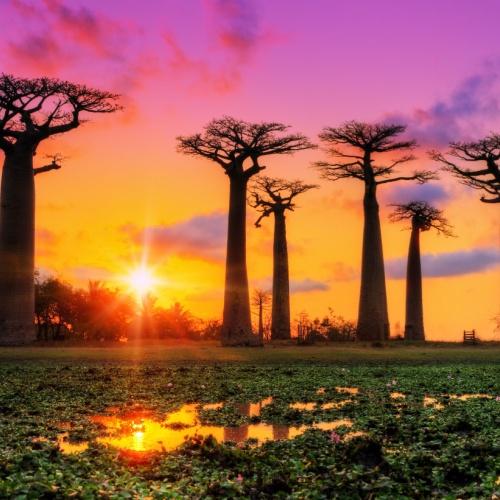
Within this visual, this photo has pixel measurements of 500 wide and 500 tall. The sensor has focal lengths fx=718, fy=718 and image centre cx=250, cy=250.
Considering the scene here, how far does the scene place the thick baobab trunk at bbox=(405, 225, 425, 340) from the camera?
154ft

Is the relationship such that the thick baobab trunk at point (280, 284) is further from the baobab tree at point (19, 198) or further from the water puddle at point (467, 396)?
the water puddle at point (467, 396)

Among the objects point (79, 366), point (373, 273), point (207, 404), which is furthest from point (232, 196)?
point (207, 404)

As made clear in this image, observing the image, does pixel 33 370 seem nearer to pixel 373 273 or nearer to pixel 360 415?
pixel 360 415

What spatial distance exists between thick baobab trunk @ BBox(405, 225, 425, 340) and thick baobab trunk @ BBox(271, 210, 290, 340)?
8045 millimetres

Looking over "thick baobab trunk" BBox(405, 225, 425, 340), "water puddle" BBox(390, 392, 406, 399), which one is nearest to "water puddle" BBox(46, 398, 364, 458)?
"water puddle" BBox(390, 392, 406, 399)

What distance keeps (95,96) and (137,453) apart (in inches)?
1061

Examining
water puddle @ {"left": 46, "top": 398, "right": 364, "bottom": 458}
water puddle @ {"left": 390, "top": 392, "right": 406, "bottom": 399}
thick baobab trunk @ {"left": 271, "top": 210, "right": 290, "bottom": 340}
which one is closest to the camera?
water puddle @ {"left": 46, "top": 398, "right": 364, "bottom": 458}

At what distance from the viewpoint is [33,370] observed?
672 inches

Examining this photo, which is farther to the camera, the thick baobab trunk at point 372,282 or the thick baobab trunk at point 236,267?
the thick baobab trunk at point 372,282

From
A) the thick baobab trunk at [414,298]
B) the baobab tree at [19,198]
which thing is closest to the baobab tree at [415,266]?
the thick baobab trunk at [414,298]

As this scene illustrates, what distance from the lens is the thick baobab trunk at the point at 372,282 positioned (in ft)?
136

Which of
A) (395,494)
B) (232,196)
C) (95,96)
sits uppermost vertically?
(95,96)

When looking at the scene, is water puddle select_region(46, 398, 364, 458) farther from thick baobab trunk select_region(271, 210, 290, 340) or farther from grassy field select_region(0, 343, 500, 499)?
thick baobab trunk select_region(271, 210, 290, 340)

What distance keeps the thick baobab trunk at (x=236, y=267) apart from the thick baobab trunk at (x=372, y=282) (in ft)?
29.0
